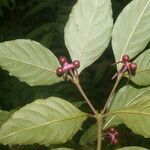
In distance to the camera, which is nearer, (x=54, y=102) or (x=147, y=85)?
(x=54, y=102)

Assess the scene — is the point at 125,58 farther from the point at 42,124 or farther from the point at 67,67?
the point at 42,124

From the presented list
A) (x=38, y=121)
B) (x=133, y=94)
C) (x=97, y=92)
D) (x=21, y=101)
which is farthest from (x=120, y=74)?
(x=97, y=92)

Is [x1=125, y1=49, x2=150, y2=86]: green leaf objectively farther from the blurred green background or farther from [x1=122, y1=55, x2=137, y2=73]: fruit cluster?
the blurred green background

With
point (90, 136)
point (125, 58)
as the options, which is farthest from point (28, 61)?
point (90, 136)

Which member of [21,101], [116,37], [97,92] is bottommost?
[97,92]

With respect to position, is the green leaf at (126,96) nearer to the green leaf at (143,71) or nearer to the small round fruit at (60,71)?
the green leaf at (143,71)

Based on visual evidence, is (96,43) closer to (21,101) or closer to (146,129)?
(146,129)

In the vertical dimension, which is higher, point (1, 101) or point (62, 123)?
point (62, 123)
